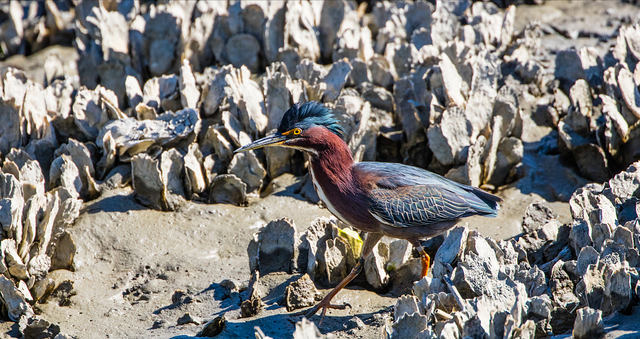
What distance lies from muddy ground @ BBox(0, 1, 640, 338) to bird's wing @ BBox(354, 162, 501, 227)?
615 millimetres

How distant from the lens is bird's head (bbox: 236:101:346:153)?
12.8 ft

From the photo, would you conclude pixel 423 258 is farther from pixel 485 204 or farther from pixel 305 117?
pixel 305 117

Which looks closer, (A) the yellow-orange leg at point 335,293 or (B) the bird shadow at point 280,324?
(B) the bird shadow at point 280,324

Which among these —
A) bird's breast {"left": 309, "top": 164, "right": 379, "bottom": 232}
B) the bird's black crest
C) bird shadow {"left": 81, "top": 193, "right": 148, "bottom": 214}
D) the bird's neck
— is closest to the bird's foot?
bird's breast {"left": 309, "top": 164, "right": 379, "bottom": 232}

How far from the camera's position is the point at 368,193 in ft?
12.4

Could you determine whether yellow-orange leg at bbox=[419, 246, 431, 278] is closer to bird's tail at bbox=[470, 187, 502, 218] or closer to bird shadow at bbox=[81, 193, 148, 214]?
A: bird's tail at bbox=[470, 187, 502, 218]

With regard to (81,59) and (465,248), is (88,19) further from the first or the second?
(465,248)

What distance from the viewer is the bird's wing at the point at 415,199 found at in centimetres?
372

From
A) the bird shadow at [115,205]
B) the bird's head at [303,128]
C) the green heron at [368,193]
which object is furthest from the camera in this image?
the bird shadow at [115,205]

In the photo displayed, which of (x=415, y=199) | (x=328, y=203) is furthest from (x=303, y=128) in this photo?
(x=415, y=199)

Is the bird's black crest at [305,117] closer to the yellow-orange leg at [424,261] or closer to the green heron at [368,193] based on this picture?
the green heron at [368,193]

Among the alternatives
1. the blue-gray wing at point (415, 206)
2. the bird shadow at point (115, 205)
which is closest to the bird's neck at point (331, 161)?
the blue-gray wing at point (415, 206)

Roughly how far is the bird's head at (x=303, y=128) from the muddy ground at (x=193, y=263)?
3.22ft

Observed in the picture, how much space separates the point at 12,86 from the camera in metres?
5.49
